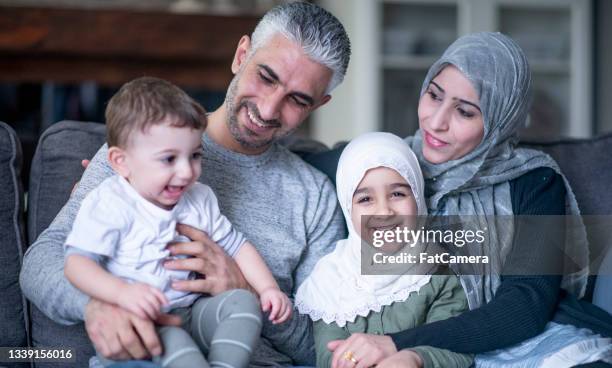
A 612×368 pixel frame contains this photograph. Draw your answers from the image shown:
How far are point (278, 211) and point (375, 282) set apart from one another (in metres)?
0.29

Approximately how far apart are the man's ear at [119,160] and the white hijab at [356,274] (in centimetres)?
50

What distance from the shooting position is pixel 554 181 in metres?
1.77

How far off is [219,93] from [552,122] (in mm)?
2015

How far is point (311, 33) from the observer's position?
172cm

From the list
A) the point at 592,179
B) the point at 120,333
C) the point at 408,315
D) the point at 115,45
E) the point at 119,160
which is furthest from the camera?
the point at 115,45

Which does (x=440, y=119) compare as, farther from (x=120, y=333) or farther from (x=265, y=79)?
(x=120, y=333)

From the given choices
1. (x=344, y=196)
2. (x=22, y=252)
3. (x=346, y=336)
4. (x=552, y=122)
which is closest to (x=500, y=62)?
(x=344, y=196)

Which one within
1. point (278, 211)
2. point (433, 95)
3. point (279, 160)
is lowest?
point (278, 211)

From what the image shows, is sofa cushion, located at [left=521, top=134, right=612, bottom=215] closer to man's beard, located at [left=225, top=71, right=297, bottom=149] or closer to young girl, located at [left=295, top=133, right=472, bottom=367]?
young girl, located at [left=295, top=133, right=472, bottom=367]

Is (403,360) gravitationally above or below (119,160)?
below

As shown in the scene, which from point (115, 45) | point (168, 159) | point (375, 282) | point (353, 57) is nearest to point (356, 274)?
point (375, 282)

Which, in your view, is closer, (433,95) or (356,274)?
(356,274)

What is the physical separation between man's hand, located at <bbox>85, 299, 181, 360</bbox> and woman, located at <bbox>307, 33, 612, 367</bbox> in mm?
657

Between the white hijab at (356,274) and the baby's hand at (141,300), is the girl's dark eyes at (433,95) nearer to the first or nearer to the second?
the white hijab at (356,274)
